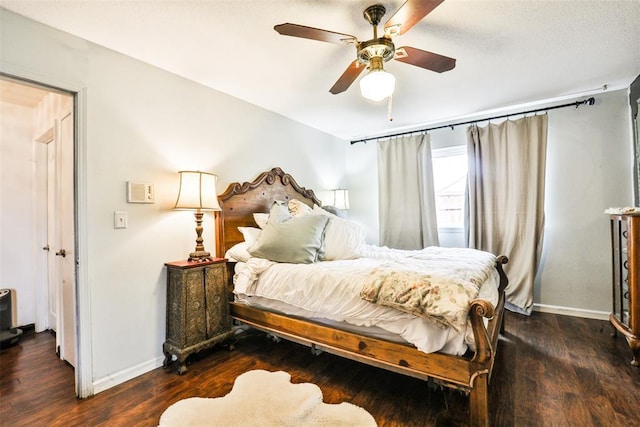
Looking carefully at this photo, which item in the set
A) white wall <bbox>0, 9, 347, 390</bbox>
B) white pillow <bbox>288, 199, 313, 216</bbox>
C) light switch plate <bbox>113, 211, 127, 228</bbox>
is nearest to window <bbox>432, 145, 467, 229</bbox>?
white pillow <bbox>288, 199, 313, 216</bbox>

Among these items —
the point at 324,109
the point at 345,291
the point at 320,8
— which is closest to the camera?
the point at 320,8

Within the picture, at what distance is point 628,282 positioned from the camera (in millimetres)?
2248

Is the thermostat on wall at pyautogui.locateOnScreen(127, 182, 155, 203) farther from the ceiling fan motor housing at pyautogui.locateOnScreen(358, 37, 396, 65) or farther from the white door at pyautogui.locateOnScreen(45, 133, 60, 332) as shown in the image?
the ceiling fan motor housing at pyautogui.locateOnScreen(358, 37, 396, 65)

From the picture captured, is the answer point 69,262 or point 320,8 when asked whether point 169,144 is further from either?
point 320,8

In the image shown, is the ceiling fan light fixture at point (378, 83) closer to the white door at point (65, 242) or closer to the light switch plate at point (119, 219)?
the light switch plate at point (119, 219)

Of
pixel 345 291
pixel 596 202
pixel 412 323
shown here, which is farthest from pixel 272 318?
pixel 596 202

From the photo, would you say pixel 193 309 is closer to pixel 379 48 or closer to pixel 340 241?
pixel 340 241

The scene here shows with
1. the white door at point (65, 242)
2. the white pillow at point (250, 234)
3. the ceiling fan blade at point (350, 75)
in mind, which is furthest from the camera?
the white pillow at point (250, 234)

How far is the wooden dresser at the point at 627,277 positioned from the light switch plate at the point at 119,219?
150 inches

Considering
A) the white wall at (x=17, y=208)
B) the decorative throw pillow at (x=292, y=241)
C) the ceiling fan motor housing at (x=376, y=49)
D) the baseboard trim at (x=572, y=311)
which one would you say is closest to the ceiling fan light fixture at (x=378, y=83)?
the ceiling fan motor housing at (x=376, y=49)

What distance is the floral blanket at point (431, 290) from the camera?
1429 millimetres

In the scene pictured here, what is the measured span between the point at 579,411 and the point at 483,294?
0.78m

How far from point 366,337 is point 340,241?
102 cm

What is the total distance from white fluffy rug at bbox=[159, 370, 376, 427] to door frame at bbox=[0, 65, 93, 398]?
69 cm
